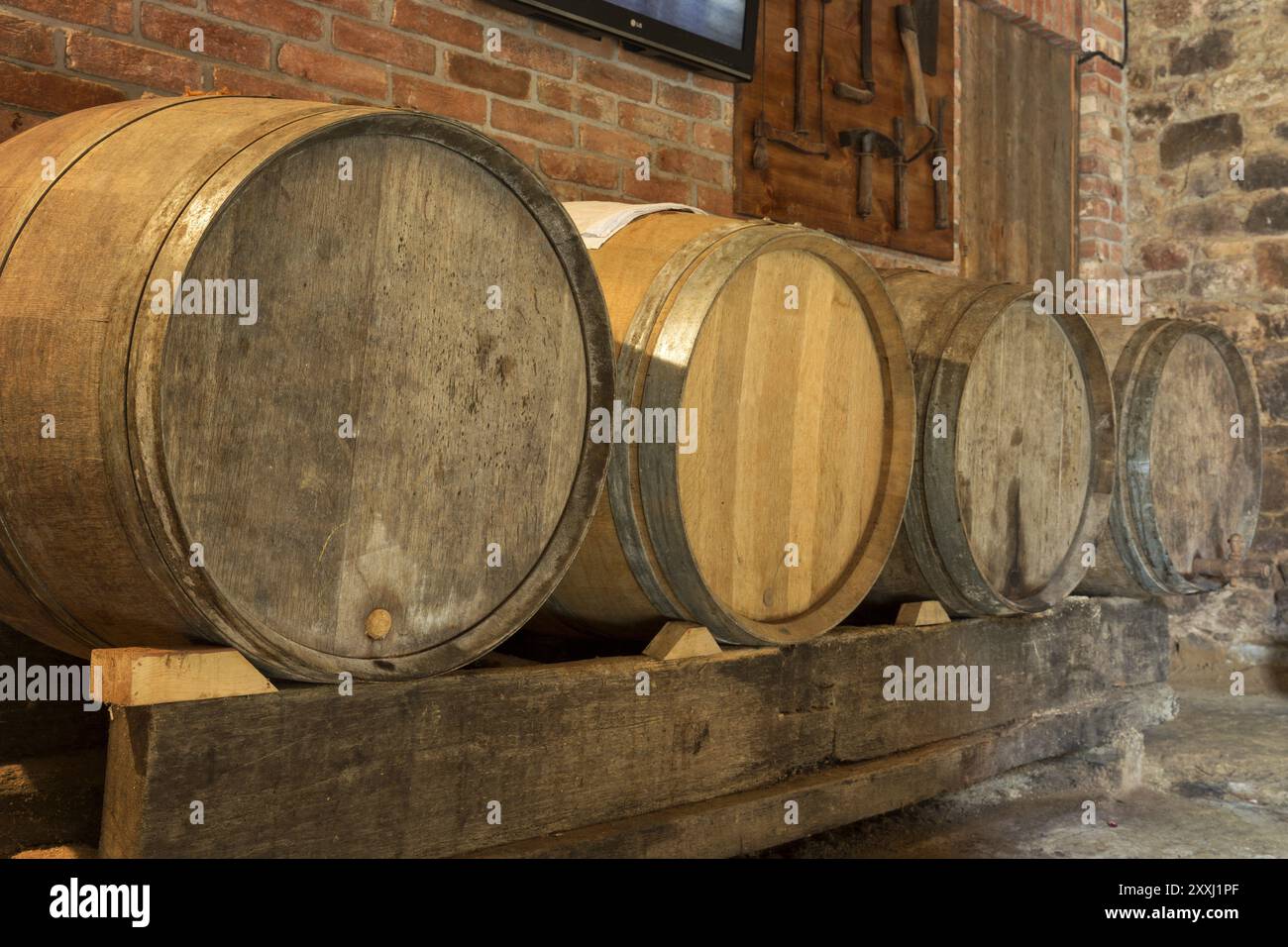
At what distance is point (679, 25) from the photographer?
10.7ft

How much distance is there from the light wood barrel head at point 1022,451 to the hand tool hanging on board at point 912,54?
75.6 inches

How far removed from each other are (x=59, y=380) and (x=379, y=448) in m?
0.39

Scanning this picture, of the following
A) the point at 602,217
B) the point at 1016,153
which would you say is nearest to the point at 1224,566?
the point at 602,217

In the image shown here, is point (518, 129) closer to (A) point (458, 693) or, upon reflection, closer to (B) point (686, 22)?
(B) point (686, 22)

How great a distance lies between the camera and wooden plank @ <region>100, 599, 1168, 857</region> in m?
1.45

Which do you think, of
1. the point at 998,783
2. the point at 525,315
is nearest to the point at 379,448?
the point at 525,315

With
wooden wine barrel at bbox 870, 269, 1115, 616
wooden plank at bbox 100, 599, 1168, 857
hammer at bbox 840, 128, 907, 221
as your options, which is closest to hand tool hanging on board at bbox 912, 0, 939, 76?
hammer at bbox 840, 128, 907, 221

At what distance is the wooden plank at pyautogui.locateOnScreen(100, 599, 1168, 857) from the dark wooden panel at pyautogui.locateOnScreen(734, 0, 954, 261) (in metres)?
1.84

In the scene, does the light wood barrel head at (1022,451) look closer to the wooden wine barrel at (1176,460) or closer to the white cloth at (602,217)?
Result: the wooden wine barrel at (1176,460)

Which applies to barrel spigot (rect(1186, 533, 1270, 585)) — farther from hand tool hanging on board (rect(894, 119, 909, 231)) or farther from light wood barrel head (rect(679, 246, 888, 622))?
hand tool hanging on board (rect(894, 119, 909, 231))

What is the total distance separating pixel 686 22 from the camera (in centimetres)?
328

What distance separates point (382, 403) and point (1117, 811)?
2.26 meters

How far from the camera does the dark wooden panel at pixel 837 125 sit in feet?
12.6

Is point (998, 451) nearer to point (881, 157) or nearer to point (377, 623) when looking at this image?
point (377, 623)
